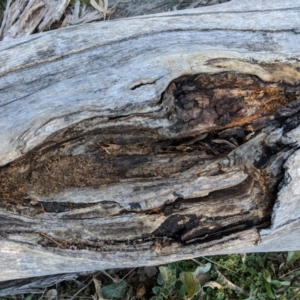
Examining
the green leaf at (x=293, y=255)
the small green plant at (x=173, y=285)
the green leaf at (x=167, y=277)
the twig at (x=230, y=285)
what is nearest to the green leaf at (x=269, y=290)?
the twig at (x=230, y=285)

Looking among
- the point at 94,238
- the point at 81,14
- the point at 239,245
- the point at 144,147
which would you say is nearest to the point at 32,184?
the point at 94,238

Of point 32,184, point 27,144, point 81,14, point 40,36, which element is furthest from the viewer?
point 81,14

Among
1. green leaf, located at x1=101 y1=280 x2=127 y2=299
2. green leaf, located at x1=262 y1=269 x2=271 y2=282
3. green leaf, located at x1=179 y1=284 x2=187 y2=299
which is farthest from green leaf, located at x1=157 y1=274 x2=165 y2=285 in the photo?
green leaf, located at x1=262 y1=269 x2=271 y2=282

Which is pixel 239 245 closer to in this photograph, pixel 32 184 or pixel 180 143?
pixel 180 143

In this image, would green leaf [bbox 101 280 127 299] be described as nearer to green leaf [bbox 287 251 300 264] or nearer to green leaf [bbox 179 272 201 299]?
green leaf [bbox 179 272 201 299]

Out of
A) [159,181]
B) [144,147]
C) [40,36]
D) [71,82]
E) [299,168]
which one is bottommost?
[299,168]

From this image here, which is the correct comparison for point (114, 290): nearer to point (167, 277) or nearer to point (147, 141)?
point (167, 277)
